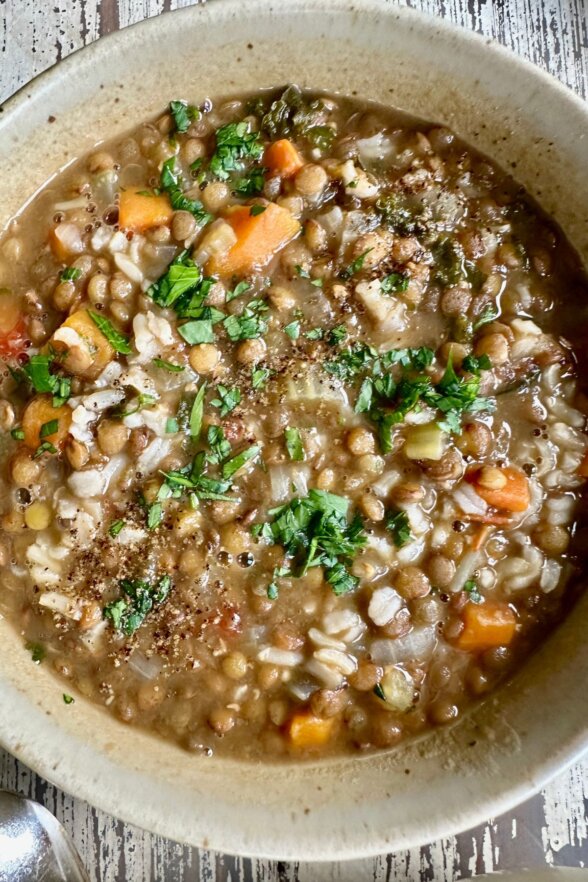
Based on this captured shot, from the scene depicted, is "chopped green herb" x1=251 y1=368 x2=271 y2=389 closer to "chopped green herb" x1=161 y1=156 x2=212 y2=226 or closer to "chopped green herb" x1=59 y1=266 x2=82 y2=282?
"chopped green herb" x1=161 y1=156 x2=212 y2=226

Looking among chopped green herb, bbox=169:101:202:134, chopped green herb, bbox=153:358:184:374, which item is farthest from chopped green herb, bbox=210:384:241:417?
chopped green herb, bbox=169:101:202:134

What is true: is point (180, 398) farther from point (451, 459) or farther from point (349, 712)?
point (349, 712)

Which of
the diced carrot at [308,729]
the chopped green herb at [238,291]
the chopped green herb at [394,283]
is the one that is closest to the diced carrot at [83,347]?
the chopped green herb at [238,291]

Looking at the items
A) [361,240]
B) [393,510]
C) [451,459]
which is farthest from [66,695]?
[361,240]

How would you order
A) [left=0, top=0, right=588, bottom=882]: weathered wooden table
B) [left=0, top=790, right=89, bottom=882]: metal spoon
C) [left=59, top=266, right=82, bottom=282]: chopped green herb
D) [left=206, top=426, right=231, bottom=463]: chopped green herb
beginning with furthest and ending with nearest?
[left=0, top=0, right=588, bottom=882]: weathered wooden table
[left=0, top=790, right=89, bottom=882]: metal spoon
[left=59, top=266, right=82, bottom=282]: chopped green herb
[left=206, top=426, right=231, bottom=463]: chopped green herb

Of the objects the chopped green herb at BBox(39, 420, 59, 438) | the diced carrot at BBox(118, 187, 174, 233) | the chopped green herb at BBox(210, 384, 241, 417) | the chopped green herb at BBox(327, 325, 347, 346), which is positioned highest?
the diced carrot at BBox(118, 187, 174, 233)

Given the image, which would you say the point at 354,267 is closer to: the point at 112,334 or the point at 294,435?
the point at 294,435
